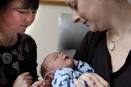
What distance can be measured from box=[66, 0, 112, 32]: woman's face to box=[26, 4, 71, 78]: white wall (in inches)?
55.7

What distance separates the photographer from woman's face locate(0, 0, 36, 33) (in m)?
1.17

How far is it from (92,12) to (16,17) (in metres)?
0.31

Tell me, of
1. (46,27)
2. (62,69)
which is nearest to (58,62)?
(62,69)

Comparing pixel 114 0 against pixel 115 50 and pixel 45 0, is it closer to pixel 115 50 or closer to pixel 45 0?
pixel 115 50

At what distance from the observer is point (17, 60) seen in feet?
4.75

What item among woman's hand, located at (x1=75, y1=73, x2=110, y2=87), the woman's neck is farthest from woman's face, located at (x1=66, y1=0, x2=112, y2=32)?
the woman's neck

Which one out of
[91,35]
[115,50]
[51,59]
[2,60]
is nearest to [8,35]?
[2,60]

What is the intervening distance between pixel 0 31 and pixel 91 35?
40 cm

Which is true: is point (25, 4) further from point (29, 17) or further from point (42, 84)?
point (42, 84)

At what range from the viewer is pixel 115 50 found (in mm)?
1320

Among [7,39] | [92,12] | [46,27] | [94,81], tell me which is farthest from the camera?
[46,27]

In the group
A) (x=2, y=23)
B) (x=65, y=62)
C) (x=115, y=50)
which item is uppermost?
(x=2, y=23)

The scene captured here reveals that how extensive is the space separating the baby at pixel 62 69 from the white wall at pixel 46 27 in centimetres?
125

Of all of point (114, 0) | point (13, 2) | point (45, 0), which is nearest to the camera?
point (13, 2)
